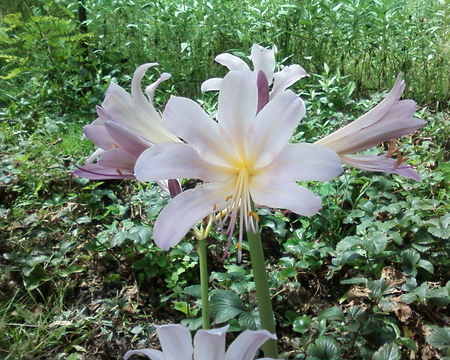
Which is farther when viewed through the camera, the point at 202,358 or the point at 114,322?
the point at 114,322

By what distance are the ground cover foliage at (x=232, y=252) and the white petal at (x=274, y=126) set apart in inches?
29.5

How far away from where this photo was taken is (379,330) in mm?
1584

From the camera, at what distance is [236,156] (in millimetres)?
815

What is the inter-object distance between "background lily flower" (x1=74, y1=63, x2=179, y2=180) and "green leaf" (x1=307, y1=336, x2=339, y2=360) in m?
0.85

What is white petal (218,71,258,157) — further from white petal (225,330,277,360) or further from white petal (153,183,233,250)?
white petal (225,330,277,360)

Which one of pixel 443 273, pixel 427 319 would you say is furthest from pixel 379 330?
pixel 443 273

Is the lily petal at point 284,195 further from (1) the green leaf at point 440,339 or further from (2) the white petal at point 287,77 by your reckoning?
(1) the green leaf at point 440,339

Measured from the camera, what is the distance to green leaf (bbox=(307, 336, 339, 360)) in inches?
52.3

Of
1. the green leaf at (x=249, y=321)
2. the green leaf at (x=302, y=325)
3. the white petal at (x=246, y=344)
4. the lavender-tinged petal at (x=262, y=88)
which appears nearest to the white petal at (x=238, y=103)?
the lavender-tinged petal at (x=262, y=88)

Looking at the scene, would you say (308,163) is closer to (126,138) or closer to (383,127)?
(383,127)

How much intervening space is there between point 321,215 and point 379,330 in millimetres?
930

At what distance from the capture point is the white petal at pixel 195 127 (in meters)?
0.73

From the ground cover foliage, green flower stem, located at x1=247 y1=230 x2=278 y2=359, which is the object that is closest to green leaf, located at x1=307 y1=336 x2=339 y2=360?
the ground cover foliage

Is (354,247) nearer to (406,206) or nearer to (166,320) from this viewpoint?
(406,206)
